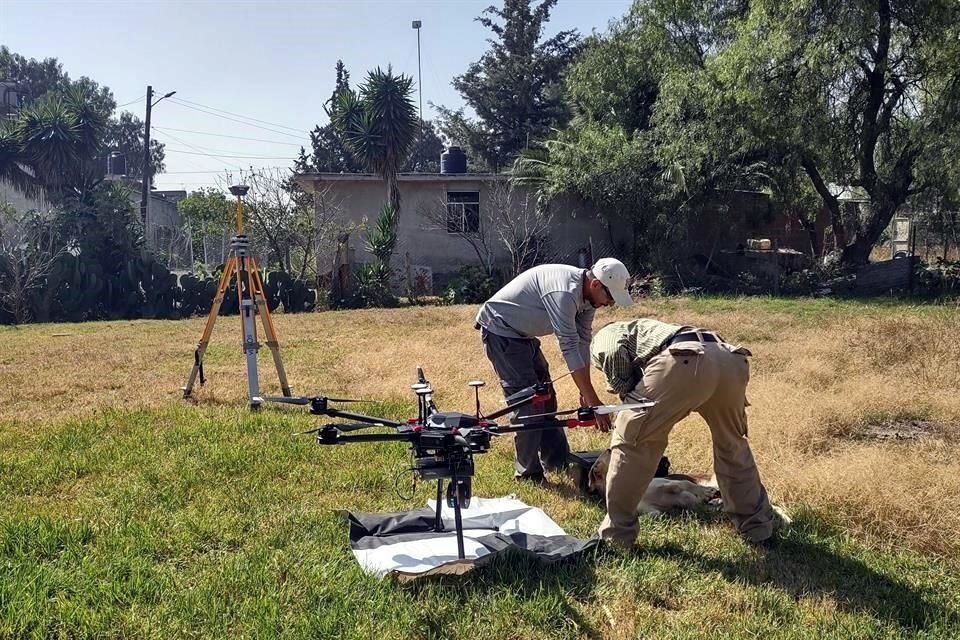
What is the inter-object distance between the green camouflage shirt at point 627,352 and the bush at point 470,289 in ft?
48.6

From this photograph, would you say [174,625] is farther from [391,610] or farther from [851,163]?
[851,163]

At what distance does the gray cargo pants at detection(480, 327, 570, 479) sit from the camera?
529cm

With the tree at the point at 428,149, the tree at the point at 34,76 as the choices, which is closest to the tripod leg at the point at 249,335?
the tree at the point at 428,149

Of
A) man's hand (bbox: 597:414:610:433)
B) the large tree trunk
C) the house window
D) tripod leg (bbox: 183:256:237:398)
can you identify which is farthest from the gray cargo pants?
the large tree trunk

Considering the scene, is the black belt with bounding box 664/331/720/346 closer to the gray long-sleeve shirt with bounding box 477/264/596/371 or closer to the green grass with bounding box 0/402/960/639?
the gray long-sleeve shirt with bounding box 477/264/596/371

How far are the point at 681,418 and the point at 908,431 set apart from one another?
11.0ft

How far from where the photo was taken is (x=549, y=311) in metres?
4.79

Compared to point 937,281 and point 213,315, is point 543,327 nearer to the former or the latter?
point 213,315

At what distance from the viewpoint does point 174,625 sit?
3324 mm

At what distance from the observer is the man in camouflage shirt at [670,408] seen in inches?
155

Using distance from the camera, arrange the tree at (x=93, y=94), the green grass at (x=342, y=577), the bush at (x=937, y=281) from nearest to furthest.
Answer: the green grass at (x=342, y=577), the bush at (x=937, y=281), the tree at (x=93, y=94)

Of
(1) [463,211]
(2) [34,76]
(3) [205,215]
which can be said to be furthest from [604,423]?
(2) [34,76]

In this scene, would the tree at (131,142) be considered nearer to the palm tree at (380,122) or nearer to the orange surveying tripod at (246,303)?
the palm tree at (380,122)

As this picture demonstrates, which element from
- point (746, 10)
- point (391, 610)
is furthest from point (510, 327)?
point (746, 10)
